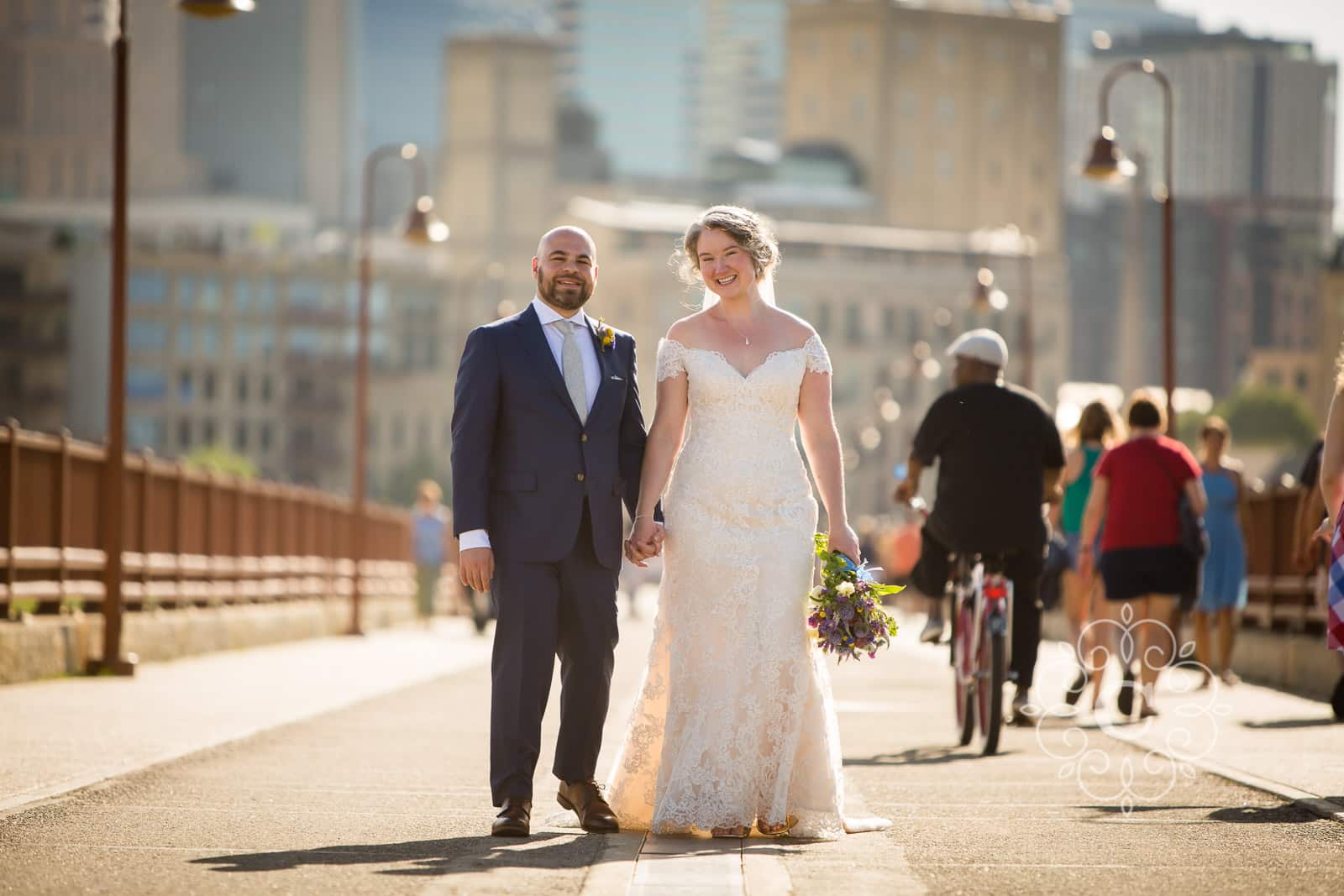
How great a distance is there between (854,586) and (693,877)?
1815 mm

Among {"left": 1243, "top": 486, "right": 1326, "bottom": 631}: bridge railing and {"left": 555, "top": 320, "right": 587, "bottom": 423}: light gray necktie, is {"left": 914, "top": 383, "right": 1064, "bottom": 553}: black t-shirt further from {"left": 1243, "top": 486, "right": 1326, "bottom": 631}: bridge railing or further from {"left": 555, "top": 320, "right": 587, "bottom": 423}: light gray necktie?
{"left": 1243, "top": 486, "right": 1326, "bottom": 631}: bridge railing

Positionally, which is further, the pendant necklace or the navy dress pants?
the pendant necklace

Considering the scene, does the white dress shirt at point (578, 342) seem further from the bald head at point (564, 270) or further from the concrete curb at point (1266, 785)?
the concrete curb at point (1266, 785)

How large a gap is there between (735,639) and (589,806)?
762 mm

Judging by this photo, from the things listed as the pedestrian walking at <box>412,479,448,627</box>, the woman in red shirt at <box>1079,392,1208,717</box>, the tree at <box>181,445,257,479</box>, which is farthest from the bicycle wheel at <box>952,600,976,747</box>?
the tree at <box>181,445,257,479</box>

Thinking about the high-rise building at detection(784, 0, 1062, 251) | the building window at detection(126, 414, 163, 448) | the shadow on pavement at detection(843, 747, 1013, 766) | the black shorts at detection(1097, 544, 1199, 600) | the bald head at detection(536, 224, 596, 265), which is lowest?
the building window at detection(126, 414, 163, 448)

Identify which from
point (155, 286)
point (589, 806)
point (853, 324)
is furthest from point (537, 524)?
point (853, 324)

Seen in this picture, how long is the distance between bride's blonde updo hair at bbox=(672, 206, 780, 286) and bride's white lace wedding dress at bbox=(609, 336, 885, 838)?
31cm

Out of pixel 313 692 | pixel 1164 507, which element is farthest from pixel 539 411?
pixel 313 692

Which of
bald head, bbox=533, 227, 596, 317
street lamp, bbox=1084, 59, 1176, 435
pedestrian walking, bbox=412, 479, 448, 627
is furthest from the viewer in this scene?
pedestrian walking, bbox=412, 479, 448, 627

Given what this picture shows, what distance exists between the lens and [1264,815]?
884cm

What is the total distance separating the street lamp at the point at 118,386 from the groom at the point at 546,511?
908cm

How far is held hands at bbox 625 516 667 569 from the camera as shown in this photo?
27.6 ft

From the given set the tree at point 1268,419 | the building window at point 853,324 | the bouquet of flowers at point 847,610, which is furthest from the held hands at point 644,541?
the tree at point 1268,419
